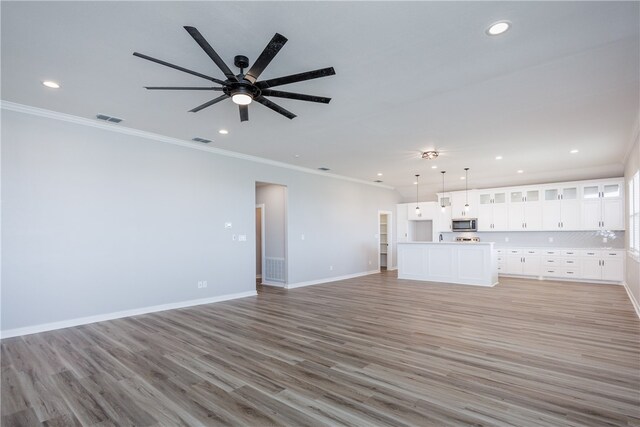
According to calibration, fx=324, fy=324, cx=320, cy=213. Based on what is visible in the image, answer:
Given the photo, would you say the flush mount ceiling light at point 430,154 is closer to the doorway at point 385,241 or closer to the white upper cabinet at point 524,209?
the white upper cabinet at point 524,209

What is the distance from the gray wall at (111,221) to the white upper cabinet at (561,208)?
7220mm

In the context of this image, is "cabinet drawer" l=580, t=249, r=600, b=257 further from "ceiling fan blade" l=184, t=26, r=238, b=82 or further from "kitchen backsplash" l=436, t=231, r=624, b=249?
"ceiling fan blade" l=184, t=26, r=238, b=82

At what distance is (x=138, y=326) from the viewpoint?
446cm

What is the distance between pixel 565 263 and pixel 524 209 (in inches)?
66.7

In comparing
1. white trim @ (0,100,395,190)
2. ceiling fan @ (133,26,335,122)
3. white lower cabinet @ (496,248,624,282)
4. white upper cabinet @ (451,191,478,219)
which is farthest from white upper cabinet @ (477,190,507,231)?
ceiling fan @ (133,26,335,122)

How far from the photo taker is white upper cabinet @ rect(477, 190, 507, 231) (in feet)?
31.0

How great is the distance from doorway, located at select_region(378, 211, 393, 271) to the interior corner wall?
4183 millimetres

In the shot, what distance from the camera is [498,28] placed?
258 cm

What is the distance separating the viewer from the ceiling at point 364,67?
2.44 m

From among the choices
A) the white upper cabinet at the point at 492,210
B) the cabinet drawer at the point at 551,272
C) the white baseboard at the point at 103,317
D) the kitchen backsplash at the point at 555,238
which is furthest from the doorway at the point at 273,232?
the cabinet drawer at the point at 551,272

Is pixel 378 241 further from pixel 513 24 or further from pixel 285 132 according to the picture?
pixel 513 24

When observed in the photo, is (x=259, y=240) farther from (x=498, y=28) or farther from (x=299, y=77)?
(x=498, y=28)

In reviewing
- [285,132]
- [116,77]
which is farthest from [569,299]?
[116,77]

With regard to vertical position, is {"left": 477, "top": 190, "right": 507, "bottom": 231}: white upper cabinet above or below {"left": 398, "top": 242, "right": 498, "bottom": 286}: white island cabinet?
above
